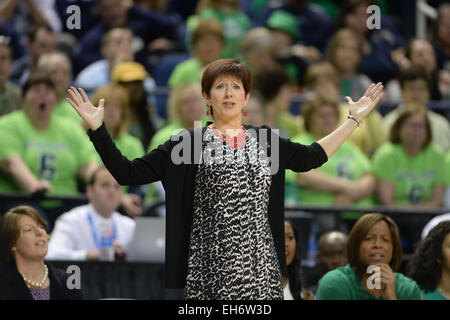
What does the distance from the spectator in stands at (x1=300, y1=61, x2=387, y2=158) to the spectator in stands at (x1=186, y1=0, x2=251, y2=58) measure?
41.2 inches

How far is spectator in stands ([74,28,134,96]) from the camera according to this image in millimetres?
9438

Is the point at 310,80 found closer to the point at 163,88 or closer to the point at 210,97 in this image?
the point at 163,88

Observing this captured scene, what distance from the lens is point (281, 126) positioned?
900 cm

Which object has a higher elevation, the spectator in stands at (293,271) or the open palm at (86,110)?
the open palm at (86,110)

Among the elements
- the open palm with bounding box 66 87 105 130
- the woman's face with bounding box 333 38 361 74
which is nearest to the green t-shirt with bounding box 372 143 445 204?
the woman's face with bounding box 333 38 361 74

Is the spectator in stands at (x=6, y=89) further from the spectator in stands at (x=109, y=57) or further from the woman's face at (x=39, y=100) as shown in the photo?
the spectator in stands at (x=109, y=57)

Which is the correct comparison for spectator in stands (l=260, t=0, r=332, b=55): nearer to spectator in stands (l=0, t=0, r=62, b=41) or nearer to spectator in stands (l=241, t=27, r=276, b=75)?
spectator in stands (l=241, t=27, r=276, b=75)

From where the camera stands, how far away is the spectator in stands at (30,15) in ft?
34.3

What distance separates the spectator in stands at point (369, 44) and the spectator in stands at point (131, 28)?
68.6 inches

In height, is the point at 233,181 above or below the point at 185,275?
above

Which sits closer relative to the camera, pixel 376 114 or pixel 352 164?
pixel 352 164

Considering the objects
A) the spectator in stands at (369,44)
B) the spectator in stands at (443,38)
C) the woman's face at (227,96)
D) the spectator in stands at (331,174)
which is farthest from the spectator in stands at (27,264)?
the spectator in stands at (443,38)

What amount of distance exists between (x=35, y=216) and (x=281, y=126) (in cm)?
364
